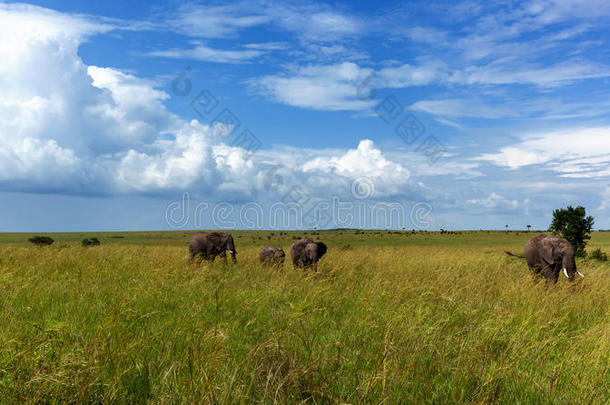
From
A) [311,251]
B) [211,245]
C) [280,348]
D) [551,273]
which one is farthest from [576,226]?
[280,348]


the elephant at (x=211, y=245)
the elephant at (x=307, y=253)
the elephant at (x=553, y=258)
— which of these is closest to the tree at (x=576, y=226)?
the elephant at (x=553, y=258)

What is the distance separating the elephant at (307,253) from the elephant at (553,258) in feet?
21.5

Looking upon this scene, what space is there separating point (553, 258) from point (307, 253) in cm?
733

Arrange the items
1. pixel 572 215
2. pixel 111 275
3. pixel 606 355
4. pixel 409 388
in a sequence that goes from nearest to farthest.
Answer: pixel 409 388
pixel 606 355
pixel 111 275
pixel 572 215

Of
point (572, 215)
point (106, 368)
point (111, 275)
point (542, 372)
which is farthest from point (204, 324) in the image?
point (572, 215)

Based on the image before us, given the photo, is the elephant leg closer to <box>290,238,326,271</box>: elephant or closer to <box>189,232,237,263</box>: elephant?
<box>290,238,326,271</box>: elephant

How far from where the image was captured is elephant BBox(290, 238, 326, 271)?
1328 centimetres

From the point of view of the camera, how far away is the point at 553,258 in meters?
10.5

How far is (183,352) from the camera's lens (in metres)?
3.83

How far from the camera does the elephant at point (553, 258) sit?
33.1 feet

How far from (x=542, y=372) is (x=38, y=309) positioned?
249 inches

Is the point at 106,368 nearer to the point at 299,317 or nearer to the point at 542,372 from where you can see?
the point at 299,317

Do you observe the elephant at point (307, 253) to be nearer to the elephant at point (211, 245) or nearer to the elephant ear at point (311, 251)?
the elephant ear at point (311, 251)

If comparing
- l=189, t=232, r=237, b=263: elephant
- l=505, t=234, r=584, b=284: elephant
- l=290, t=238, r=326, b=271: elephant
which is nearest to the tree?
l=505, t=234, r=584, b=284: elephant
